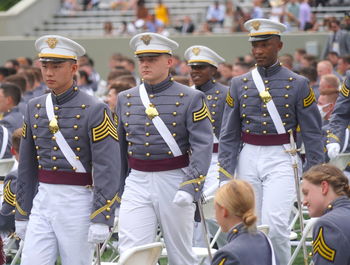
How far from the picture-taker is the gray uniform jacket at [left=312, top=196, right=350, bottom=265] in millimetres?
5594

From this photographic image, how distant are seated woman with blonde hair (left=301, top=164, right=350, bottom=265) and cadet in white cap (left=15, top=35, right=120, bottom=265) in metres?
1.67

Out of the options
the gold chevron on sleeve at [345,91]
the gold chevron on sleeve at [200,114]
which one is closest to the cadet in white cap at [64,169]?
the gold chevron on sleeve at [200,114]

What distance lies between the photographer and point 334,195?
230 inches

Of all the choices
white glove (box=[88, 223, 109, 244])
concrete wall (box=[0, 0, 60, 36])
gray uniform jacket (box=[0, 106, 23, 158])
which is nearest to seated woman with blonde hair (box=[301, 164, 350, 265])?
white glove (box=[88, 223, 109, 244])

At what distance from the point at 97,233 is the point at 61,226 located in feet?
0.88

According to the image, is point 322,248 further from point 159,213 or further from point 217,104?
point 217,104

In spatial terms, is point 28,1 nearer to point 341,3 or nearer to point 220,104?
point 341,3

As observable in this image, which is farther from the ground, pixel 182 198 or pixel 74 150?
pixel 74 150

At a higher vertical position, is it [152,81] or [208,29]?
[152,81]

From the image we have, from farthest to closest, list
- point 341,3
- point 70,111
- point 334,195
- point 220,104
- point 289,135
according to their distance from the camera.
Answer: point 341,3
point 220,104
point 289,135
point 70,111
point 334,195

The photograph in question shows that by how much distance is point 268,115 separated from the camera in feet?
28.0

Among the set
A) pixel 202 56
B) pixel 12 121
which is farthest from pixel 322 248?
pixel 12 121

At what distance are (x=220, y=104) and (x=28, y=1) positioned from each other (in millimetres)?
21336

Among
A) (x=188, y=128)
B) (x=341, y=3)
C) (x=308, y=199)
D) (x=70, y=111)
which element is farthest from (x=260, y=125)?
(x=341, y=3)
